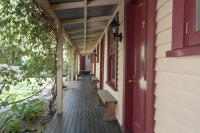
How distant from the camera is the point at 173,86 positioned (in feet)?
6.57

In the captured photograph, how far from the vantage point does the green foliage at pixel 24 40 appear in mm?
3533

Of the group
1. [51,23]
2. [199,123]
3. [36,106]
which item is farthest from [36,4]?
[199,123]

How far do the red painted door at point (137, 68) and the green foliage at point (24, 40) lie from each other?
1.74m

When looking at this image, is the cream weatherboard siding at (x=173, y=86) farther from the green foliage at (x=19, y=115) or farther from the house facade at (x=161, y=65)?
the green foliage at (x=19, y=115)

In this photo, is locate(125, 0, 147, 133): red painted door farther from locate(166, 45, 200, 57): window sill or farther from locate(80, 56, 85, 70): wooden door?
locate(80, 56, 85, 70): wooden door

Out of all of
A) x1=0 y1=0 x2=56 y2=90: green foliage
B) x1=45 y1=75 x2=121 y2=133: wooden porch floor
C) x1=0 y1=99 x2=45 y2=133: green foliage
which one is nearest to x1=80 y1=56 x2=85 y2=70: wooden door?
x1=45 y1=75 x2=121 y2=133: wooden porch floor

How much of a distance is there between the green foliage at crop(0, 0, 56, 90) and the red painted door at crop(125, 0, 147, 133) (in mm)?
1737

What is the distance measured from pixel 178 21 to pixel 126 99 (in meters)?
2.52

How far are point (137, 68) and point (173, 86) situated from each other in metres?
1.88

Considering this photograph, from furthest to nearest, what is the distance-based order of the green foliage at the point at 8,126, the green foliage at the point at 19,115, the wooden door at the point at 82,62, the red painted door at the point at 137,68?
the wooden door at the point at 82,62 < the green foliage at the point at 19,115 < the green foliage at the point at 8,126 < the red painted door at the point at 137,68

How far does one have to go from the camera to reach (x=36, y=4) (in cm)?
425

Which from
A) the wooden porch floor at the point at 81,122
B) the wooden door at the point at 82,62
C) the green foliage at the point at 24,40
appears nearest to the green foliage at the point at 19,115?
the wooden porch floor at the point at 81,122

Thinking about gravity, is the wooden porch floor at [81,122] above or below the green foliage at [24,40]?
below

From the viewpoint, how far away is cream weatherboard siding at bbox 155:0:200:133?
5.32 ft
